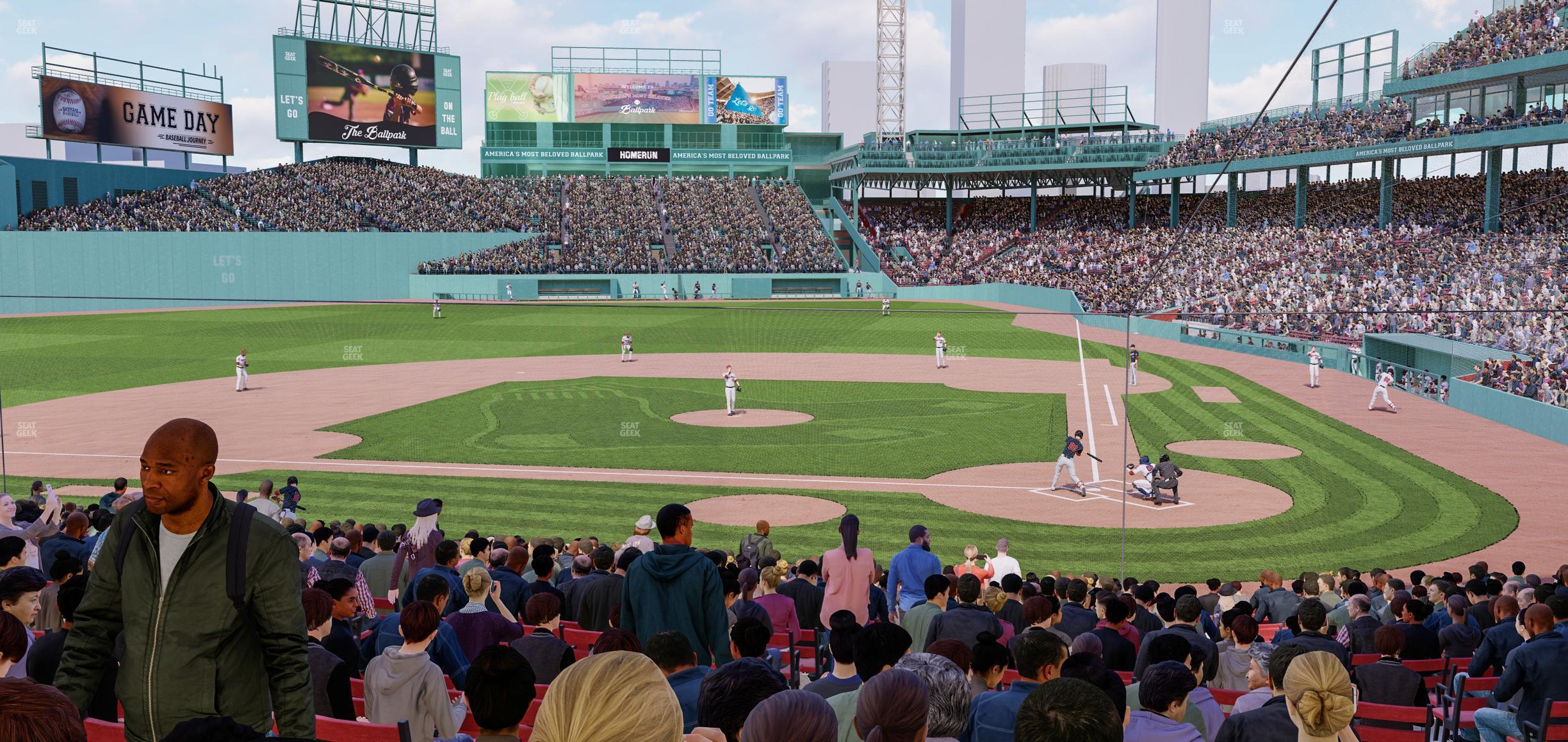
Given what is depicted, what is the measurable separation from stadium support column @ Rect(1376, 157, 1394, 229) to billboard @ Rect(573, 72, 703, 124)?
54.7m

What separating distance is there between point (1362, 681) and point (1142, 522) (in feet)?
39.0

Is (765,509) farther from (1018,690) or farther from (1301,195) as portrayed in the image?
Answer: (1301,195)

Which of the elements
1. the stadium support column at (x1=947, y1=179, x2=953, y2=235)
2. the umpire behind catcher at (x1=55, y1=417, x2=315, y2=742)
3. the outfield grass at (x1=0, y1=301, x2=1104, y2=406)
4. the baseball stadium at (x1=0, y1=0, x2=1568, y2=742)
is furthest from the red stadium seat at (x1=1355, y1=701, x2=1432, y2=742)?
the stadium support column at (x1=947, y1=179, x2=953, y2=235)

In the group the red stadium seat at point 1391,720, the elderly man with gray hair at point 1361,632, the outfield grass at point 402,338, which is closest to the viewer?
the red stadium seat at point 1391,720

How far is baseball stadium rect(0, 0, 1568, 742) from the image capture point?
4.82 metres

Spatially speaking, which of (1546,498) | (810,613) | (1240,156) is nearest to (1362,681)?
(810,613)

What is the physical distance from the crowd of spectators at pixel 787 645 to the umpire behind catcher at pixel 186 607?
0.09 ft

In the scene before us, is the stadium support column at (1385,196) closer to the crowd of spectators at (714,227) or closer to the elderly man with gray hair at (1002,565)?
the crowd of spectators at (714,227)

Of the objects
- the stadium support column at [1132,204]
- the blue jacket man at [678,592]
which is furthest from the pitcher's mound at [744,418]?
the stadium support column at [1132,204]

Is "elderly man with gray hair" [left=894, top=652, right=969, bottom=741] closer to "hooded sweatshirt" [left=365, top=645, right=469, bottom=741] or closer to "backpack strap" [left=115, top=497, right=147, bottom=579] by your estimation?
"hooded sweatshirt" [left=365, top=645, right=469, bottom=741]

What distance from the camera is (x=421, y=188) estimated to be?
76.2 m

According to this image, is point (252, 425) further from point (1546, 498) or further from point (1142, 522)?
point (1546, 498)

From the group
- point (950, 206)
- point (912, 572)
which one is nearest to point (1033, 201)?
point (950, 206)

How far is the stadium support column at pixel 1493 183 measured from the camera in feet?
147
